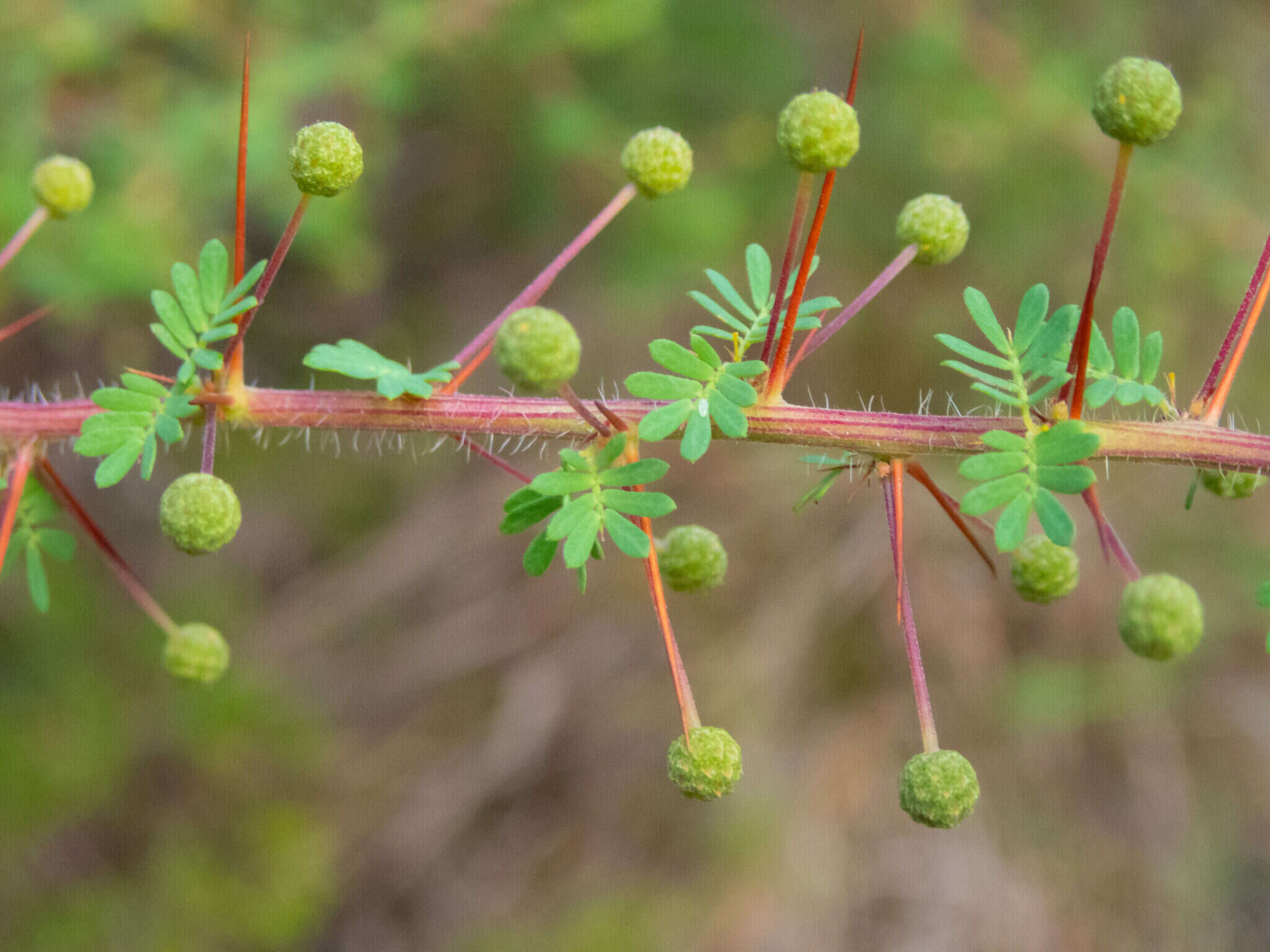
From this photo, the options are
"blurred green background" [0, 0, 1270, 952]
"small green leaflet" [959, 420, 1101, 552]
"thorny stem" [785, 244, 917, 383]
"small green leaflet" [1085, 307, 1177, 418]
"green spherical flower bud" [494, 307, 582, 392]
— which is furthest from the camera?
"blurred green background" [0, 0, 1270, 952]

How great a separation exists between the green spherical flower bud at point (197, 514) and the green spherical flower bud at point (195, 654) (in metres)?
0.53

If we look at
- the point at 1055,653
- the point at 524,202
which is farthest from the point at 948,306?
the point at 524,202

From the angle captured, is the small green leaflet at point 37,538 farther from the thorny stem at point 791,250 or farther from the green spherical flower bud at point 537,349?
the thorny stem at point 791,250

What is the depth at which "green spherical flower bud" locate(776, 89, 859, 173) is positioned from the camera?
145 cm

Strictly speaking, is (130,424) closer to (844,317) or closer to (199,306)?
(199,306)

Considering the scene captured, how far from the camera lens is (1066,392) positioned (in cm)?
156

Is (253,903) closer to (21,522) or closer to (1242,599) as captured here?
(21,522)

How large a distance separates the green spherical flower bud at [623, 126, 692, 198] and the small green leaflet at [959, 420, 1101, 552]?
0.67 meters

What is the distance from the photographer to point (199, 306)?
1.68m

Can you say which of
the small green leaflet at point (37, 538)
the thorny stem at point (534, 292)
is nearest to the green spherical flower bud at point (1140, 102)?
the thorny stem at point (534, 292)

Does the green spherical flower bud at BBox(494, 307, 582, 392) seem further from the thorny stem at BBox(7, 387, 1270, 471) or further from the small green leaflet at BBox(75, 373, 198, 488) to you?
the small green leaflet at BBox(75, 373, 198, 488)

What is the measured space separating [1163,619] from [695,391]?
720 millimetres

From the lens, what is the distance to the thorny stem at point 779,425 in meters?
1.52

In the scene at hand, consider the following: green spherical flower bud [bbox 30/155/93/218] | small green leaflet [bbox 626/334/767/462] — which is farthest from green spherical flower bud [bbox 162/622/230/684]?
small green leaflet [bbox 626/334/767/462]
